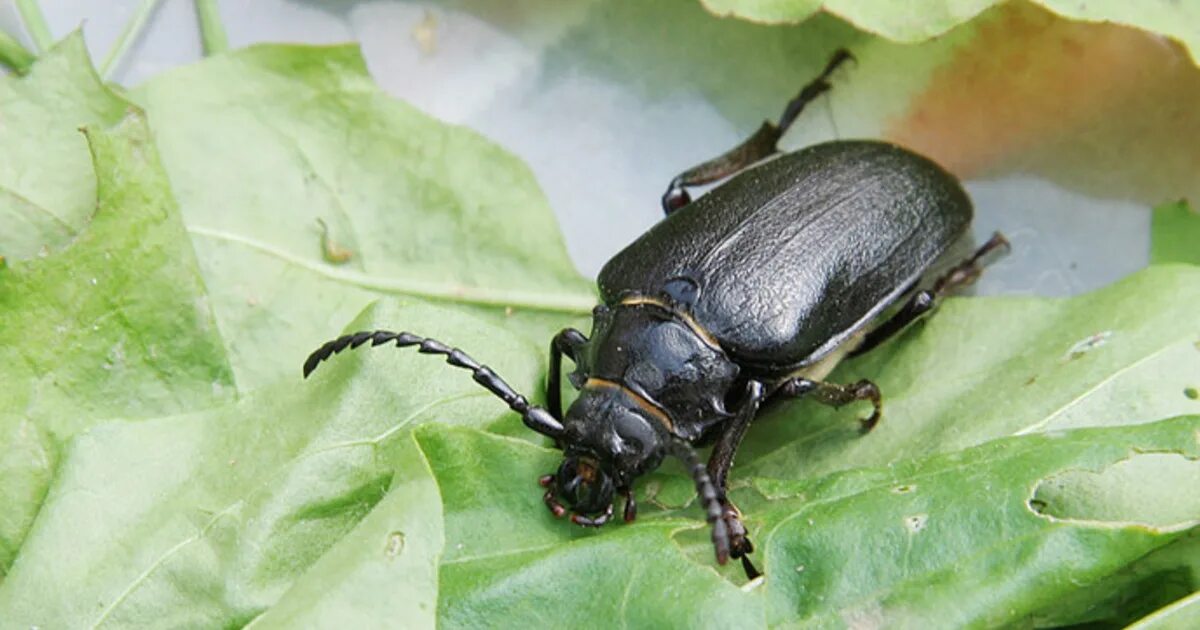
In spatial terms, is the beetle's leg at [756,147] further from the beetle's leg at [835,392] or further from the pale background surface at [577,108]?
the beetle's leg at [835,392]

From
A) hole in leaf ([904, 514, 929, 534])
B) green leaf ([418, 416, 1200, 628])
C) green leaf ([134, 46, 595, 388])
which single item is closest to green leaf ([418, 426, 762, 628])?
green leaf ([418, 416, 1200, 628])

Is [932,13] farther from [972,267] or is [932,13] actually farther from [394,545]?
[394,545]

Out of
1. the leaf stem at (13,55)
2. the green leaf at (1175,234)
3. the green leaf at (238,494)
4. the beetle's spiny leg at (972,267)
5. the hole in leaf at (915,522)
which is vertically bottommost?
the green leaf at (238,494)

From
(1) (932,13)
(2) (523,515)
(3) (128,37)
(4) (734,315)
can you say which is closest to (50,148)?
(3) (128,37)

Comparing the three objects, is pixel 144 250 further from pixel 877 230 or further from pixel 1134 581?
pixel 1134 581

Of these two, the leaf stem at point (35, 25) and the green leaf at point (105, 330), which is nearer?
the green leaf at point (105, 330)

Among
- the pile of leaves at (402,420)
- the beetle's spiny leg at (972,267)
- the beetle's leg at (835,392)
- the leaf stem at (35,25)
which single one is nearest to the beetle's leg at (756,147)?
the pile of leaves at (402,420)
